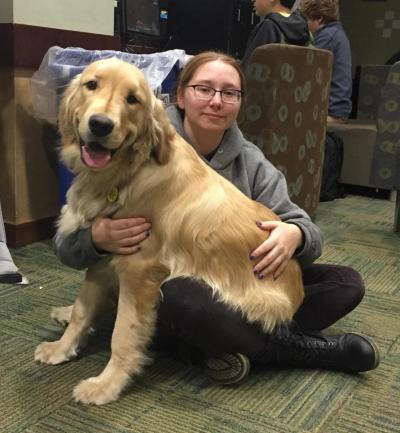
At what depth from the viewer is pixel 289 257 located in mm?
1646

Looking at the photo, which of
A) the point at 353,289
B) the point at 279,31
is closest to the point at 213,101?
the point at 353,289

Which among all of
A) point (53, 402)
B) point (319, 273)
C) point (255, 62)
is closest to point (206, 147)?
point (319, 273)

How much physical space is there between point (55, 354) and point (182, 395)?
1.38 ft

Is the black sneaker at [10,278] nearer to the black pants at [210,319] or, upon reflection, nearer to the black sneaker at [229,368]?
the black pants at [210,319]

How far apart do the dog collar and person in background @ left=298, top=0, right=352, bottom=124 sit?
11.4 feet

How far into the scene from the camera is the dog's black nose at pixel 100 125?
132cm

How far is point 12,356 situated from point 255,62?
198 centimetres

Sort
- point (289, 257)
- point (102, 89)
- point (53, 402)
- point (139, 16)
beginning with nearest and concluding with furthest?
1. point (102, 89)
2. point (53, 402)
3. point (289, 257)
4. point (139, 16)

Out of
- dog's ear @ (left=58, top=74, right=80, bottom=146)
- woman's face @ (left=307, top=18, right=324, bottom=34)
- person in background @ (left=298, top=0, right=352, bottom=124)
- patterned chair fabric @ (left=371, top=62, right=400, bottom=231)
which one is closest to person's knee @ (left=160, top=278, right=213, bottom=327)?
dog's ear @ (left=58, top=74, right=80, bottom=146)

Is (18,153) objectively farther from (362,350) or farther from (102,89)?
(362,350)

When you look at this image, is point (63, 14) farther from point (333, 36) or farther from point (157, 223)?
point (333, 36)

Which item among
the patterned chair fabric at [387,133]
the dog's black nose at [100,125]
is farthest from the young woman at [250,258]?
the patterned chair fabric at [387,133]

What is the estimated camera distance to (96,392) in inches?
59.7

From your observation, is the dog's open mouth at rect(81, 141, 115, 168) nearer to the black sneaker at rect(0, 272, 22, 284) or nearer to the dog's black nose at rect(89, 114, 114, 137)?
the dog's black nose at rect(89, 114, 114, 137)
